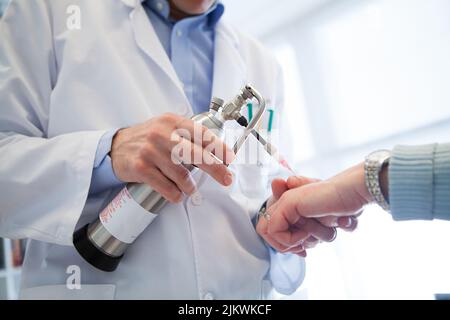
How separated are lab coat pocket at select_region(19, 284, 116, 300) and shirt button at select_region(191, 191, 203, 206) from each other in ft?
0.74

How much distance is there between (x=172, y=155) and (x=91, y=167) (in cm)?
17

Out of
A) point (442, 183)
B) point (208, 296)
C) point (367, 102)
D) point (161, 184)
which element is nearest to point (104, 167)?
point (161, 184)

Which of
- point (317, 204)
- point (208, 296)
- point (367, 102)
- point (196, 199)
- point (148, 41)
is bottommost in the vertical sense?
point (367, 102)

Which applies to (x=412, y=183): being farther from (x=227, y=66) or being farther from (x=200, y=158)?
(x=227, y=66)

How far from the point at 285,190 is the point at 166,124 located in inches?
12.6

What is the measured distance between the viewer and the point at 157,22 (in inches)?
32.6

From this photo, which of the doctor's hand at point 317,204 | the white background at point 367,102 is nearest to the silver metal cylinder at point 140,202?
the doctor's hand at point 317,204

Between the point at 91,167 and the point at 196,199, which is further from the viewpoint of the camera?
the point at 196,199

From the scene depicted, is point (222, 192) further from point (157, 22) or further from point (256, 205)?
point (157, 22)

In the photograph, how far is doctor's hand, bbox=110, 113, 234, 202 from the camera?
0.49m

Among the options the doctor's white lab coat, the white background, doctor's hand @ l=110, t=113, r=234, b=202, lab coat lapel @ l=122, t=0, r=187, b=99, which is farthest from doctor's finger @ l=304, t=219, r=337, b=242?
the white background

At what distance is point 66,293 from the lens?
0.60m

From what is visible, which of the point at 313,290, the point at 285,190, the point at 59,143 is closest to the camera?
the point at 59,143
